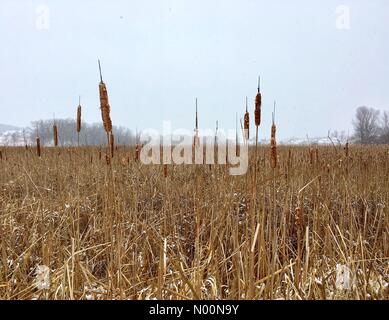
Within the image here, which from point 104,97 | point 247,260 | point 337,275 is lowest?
point 337,275

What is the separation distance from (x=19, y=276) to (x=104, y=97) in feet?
4.79

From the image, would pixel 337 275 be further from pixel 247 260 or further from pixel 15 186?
pixel 15 186

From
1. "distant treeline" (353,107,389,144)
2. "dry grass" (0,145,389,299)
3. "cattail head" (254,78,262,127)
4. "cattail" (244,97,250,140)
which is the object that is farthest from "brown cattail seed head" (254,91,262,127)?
"distant treeline" (353,107,389,144)

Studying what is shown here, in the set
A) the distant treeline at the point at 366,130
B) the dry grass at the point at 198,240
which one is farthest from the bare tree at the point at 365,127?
the dry grass at the point at 198,240

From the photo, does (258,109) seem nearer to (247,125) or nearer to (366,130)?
(247,125)

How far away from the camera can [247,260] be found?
4.82ft

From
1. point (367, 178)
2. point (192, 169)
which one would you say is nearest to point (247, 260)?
point (367, 178)

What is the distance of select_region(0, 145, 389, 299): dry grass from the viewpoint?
1512 mm

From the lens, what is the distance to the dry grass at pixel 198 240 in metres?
1.51

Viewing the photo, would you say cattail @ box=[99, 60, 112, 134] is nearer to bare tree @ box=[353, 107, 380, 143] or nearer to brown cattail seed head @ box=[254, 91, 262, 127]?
brown cattail seed head @ box=[254, 91, 262, 127]

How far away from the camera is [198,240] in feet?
4.92

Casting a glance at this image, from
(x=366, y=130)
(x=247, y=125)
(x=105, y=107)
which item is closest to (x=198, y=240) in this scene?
(x=247, y=125)

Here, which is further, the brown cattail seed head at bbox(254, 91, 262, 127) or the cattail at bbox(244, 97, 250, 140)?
the cattail at bbox(244, 97, 250, 140)
